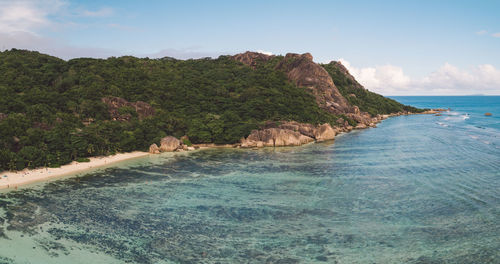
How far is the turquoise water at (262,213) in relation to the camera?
2266 cm

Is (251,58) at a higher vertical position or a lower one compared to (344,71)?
higher

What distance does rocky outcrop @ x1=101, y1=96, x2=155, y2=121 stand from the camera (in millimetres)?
65125

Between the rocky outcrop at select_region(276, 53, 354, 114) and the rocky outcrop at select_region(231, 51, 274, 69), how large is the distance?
2454 centimetres

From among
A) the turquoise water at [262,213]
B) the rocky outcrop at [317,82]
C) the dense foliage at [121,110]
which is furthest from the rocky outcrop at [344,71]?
the turquoise water at [262,213]

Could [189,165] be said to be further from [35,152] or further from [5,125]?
[5,125]

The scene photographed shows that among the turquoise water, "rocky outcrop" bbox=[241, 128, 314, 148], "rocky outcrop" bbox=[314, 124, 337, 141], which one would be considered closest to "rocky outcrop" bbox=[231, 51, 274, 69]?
"rocky outcrop" bbox=[314, 124, 337, 141]

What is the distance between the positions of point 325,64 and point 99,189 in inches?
5709

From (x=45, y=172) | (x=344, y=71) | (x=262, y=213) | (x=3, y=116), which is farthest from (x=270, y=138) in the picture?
(x=344, y=71)

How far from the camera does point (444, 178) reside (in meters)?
41.2

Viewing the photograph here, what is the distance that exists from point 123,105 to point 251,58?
85299 mm

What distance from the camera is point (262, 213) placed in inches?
1188

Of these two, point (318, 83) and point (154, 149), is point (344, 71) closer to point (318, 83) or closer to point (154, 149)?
point (318, 83)

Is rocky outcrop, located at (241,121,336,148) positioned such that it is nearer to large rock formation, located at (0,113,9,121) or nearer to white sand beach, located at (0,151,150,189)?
white sand beach, located at (0,151,150,189)

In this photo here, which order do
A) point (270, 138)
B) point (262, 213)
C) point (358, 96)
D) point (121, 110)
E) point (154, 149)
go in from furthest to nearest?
point (358, 96)
point (270, 138)
point (121, 110)
point (154, 149)
point (262, 213)
